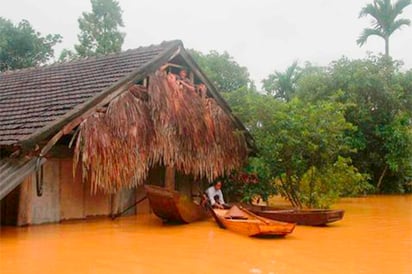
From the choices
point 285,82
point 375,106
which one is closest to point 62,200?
point 375,106

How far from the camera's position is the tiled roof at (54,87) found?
10117 millimetres

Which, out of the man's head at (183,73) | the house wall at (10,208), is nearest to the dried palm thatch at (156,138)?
the man's head at (183,73)

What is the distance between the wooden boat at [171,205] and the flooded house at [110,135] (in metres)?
0.70

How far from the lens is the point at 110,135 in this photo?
10.4 meters

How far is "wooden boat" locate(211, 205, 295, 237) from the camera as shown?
8.96m

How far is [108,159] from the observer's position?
10.3 metres

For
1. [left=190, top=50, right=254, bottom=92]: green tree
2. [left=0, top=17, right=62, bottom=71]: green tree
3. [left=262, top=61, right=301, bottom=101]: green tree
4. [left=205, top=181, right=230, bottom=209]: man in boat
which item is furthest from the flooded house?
[left=262, top=61, right=301, bottom=101]: green tree

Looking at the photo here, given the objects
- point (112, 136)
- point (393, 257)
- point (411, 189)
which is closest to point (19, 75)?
point (112, 136)

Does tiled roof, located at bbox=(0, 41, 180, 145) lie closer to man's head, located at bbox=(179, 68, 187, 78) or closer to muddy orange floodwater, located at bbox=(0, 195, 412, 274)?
man's head, located at bbox=(179, 68, 187, 78)

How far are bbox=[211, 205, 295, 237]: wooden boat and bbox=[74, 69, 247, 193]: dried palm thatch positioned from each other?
1821mm

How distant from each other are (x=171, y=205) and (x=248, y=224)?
1.95 metres

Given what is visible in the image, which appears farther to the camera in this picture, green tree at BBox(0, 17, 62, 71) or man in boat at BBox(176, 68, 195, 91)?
green tree at BBox(0, 17, 62, 71)

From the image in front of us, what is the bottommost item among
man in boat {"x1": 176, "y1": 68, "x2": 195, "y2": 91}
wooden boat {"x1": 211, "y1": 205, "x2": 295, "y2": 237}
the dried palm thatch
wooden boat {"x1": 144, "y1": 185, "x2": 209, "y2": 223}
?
wooden boat {"x1": 211, "y1": 205, "x2": 295, "y2": 237}

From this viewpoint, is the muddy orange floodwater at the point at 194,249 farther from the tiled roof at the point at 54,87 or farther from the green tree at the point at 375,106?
the green tree at the point at 375,106
